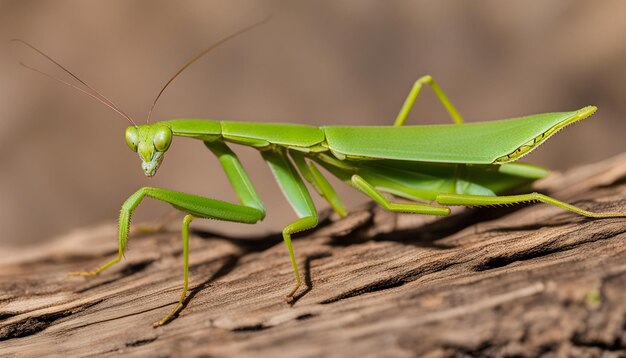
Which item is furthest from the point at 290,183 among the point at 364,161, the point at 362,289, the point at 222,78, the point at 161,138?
the point at 222,78

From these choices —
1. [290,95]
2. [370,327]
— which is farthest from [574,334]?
[290,95]

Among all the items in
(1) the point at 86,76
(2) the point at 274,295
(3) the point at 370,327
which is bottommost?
(3) the point at 370,327

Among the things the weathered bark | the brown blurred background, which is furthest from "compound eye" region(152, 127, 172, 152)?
the brown blurred background

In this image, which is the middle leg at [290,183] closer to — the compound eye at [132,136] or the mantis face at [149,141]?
the mantis face at [149,141]

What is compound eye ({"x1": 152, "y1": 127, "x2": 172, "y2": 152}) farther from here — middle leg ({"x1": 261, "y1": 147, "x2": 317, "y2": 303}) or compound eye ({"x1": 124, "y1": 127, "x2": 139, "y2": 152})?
middle leg ({"x1": 261, "y1": 147, "x2": 317, "y2": 303})

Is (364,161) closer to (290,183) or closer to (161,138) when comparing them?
(290,183)

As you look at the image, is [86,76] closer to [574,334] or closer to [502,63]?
[502,63]

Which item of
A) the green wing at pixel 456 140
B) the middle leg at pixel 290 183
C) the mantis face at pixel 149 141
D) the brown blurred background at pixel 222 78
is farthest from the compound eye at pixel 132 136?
the brown blurred background at pixel 222 78
